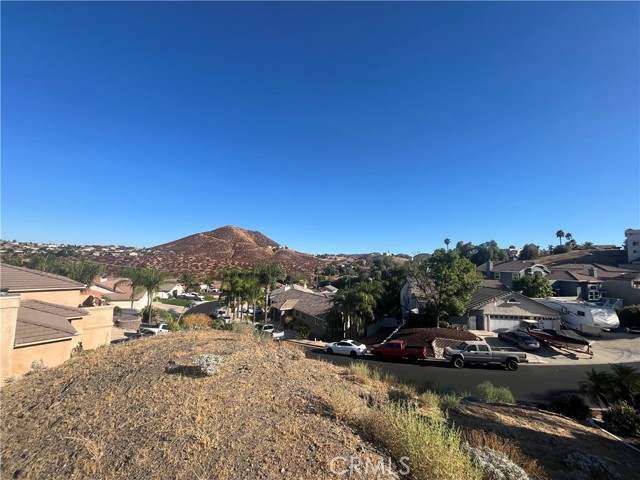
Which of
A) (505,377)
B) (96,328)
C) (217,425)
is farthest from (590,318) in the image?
(96,328)

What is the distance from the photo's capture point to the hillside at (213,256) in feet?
354

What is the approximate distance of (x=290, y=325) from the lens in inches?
1625

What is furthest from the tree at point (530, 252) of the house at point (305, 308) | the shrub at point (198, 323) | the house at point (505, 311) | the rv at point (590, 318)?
the shrub at point (198, 323)

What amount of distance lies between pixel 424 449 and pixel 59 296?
24.4 m

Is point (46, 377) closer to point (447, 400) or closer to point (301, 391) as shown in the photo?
point (301, 391)

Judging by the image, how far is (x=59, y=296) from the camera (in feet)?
65.4

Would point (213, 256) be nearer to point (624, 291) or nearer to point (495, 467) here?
point (624, 291)

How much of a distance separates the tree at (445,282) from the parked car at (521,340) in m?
4.11

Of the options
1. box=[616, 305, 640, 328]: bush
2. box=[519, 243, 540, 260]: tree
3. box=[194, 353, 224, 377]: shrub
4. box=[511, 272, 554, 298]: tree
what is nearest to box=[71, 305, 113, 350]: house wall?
box=[194, 353, 224, 377]: shrub

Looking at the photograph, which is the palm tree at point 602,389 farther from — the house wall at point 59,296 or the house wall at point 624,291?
the house wall at point 624,291

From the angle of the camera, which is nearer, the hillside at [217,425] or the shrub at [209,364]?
the hillside at [217,425]

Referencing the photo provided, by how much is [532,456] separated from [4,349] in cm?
1718

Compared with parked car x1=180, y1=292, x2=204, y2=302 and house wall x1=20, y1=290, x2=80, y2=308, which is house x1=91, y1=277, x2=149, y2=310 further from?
house wall x1=20, y1=290, x2=80, y2=308

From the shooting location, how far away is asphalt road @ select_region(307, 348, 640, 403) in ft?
51.3
